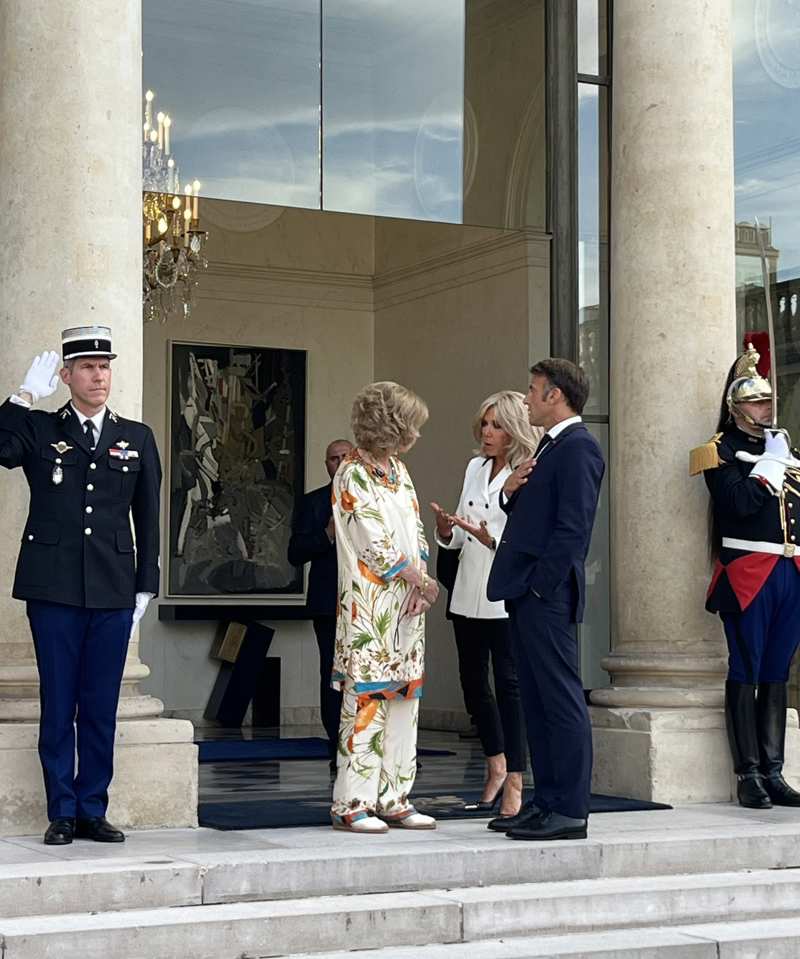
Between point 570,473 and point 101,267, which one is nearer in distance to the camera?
point 570,473

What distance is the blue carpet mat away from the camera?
10000mm

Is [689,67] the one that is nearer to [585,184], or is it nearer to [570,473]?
[585,184]

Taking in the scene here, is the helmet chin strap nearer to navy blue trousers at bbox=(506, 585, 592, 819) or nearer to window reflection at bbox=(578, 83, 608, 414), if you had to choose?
window reflection at bbox=(578, 83, 608, 414)

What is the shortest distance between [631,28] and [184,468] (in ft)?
21.1

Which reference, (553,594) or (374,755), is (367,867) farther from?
(553,594)

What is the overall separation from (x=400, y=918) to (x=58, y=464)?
1.95m

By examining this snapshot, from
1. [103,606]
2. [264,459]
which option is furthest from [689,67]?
[264,459]

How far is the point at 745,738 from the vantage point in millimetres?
7230

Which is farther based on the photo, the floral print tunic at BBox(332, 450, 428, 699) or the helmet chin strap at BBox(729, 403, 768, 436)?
the helmet chin strap at BBox(729, 403, 768, 436)

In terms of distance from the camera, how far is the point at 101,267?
21.1ft

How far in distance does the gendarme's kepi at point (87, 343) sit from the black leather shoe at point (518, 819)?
7.01 feet

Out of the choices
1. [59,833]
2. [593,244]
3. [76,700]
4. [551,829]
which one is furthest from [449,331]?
[59,833]

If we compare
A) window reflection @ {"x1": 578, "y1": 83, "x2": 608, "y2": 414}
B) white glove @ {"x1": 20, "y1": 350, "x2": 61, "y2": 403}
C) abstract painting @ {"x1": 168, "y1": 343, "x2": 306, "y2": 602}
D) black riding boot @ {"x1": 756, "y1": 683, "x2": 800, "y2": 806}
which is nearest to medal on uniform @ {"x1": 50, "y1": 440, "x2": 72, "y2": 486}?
white glove @ {"x1": 20, "y1": 350, "x2": 61, "y2": 403}

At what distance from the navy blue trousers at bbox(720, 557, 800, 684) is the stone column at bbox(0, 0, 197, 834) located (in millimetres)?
2379
